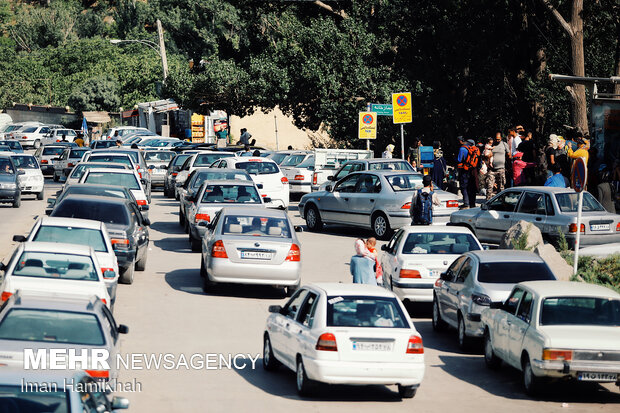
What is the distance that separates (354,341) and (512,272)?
4.47 meters

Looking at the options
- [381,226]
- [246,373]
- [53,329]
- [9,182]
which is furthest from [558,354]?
[9,182]

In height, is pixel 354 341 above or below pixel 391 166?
below

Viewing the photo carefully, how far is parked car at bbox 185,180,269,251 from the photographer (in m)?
23.2

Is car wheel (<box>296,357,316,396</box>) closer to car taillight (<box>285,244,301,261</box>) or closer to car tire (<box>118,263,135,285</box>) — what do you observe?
car taillight (<box>285,244,301,261</box>)

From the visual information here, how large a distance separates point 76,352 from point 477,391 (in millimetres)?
5184

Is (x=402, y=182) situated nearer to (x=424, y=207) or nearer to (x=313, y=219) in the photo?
(x=313, y=219)

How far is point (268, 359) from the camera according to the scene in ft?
43.1

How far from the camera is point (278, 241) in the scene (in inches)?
722

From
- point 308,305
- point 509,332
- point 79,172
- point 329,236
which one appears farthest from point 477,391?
point 79,172

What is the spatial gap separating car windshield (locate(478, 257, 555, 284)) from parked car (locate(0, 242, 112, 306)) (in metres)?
5.48

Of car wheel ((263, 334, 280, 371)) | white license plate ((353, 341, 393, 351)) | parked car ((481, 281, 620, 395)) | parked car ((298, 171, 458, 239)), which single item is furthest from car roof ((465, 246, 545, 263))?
parked car ((298, 171, 458, 239))

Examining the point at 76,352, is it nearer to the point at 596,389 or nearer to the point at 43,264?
the point at 43,264

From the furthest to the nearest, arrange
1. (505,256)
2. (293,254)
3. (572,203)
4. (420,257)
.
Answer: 1. (572,203)
2. (293,254)
3. (420,257)
4. (505,256)

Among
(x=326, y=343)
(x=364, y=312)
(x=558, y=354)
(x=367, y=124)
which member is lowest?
(x=558, y=354)
